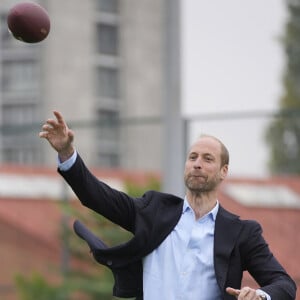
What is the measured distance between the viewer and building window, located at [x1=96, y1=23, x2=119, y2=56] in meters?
30.0

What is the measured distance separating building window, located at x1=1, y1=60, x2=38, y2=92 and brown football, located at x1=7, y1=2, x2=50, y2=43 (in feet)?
69.8

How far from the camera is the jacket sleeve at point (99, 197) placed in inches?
228

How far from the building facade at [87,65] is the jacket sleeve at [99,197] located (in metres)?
19.9

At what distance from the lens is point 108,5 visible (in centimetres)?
3064

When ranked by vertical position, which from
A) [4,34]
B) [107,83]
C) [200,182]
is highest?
[4,34]

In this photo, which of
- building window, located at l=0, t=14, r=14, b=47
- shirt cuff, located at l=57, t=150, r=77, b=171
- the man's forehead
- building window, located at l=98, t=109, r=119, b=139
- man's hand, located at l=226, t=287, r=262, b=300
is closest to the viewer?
man's hand, located at l=226, t=287, r=262, b=300

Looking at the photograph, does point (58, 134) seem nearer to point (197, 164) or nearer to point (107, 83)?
point (197, 164)

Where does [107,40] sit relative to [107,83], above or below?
above

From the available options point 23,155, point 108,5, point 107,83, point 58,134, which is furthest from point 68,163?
point 108,5

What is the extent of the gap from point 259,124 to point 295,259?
118 centimetres

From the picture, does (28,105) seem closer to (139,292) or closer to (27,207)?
(27,207)

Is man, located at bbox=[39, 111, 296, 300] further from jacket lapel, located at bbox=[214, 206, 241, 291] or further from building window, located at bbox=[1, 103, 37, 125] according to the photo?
building window, located at bbox=[1, 103, 37, 125]

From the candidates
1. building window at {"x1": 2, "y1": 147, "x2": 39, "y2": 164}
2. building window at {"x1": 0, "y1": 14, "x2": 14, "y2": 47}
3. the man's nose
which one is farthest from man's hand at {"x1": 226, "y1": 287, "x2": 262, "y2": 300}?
building window at {"x1": 0, "y1": 14, "x2": 14, "y2": 47}

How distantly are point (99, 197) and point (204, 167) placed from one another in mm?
495
